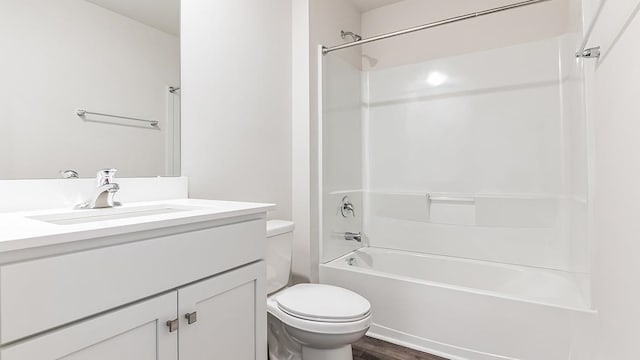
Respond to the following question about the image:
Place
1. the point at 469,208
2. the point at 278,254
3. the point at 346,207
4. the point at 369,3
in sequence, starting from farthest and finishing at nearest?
the point at 369,3, the point at 346,207, the point at 469,208, the point at 278,254

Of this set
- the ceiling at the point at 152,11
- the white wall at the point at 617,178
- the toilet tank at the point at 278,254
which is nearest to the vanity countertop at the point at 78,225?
the toilet tank at the point at 278,254

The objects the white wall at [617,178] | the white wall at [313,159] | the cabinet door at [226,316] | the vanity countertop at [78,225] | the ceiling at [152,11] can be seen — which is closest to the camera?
the vanity countertop at [78,225]

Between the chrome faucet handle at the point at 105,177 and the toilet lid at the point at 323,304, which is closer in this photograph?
the chrome faucet handle at the point at 105,177

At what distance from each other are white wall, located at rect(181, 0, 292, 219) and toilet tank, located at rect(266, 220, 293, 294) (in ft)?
1.03

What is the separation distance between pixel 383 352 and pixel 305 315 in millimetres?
761

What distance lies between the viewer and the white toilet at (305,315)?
4.43ft

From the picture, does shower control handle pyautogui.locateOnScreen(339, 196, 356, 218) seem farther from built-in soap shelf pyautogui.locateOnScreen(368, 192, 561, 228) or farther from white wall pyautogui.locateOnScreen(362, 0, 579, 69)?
white wall pyautogui.locateOnScreen(362, 0, 579, 69)

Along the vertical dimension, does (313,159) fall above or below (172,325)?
above

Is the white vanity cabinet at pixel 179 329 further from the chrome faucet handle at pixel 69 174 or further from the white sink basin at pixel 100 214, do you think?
the chrome faucet handle at pixel 69 174

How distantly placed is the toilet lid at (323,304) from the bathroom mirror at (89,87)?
820 millimetres

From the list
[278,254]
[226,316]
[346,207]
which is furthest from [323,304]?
[346,207]

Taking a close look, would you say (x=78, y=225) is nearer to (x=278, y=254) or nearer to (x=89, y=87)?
(x=89, y=87)

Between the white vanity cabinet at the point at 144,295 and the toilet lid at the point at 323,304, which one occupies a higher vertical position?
the white vanity cabinet at the point at 144,295

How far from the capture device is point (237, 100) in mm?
1724
